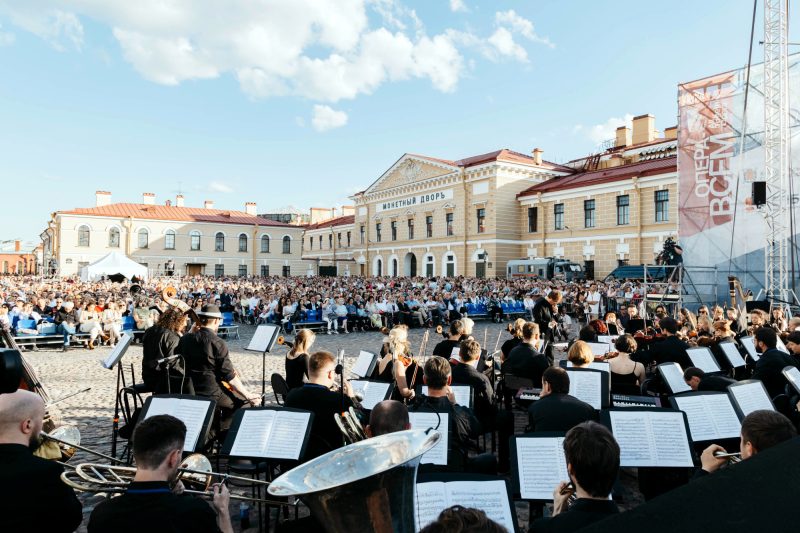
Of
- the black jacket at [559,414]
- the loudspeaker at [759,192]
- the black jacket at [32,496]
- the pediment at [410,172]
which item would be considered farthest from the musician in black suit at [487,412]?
the pediment at [410,172]

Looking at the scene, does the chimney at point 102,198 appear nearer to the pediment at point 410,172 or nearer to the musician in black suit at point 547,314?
the pediment at point 410,172

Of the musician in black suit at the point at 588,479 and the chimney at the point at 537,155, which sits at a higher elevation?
the chimney at the point at 537,155

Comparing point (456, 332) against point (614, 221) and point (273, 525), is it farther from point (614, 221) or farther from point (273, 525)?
point (614, 221)

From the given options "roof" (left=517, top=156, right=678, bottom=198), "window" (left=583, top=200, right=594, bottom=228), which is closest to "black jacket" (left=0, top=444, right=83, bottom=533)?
"roof" (left=517, top=156, right=678, bottom=198)

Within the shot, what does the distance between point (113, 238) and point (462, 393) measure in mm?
56057

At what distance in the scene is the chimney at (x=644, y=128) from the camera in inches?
1634

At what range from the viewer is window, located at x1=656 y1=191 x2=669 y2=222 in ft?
101

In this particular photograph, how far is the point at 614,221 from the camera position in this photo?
33625 mm

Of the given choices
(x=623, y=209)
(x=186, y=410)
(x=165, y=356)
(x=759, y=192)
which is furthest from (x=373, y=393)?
(x=623, y=209)

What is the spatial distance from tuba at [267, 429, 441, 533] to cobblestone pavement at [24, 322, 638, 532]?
2690 millimetres

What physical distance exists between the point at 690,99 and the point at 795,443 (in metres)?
21.7

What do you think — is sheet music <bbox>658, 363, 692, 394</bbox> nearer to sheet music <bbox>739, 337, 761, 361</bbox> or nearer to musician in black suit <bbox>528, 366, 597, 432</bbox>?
musician in black suit <bbox>528, 366, 597, 432</bbox>

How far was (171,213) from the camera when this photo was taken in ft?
185

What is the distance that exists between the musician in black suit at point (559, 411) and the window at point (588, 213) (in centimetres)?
3304
